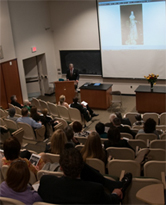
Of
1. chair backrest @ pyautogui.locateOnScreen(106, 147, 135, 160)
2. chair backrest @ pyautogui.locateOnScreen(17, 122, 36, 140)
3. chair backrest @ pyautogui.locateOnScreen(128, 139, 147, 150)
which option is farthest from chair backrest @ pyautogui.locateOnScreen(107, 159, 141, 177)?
chair backrest @ pyautogui.locateOnScreen(17, 122, 36, 140)

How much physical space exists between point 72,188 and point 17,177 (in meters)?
0.57

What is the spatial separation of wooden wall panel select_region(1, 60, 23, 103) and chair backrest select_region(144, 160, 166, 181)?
733cm

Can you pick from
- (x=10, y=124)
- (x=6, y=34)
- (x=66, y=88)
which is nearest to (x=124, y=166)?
(x=10, y=124)

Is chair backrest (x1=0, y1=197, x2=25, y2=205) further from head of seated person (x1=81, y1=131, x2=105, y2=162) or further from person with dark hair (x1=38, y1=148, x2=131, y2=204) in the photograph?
head of seated person (x1=81, y1=131, x2=105, y2=162)

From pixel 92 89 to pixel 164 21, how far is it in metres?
3.47

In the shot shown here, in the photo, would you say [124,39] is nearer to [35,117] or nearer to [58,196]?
[35,117]

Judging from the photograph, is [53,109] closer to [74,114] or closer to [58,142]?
[74,114]

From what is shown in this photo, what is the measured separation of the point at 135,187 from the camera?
2.81 m

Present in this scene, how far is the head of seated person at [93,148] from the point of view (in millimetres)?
3492

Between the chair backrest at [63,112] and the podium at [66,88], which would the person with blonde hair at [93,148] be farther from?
the podium at [66,88]

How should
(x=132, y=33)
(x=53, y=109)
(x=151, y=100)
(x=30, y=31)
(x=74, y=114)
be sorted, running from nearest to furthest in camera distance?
(x=74, y=114) → (x=53, y=109) → (x=151, y=100) → (x=132, y=33) → (x=30, y=31)

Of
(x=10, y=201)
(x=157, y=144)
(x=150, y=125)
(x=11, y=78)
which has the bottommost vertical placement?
(x=157, y=144)

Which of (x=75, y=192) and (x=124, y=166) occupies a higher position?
(x=75, y=192)

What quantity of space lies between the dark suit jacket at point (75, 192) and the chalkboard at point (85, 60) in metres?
8.98
